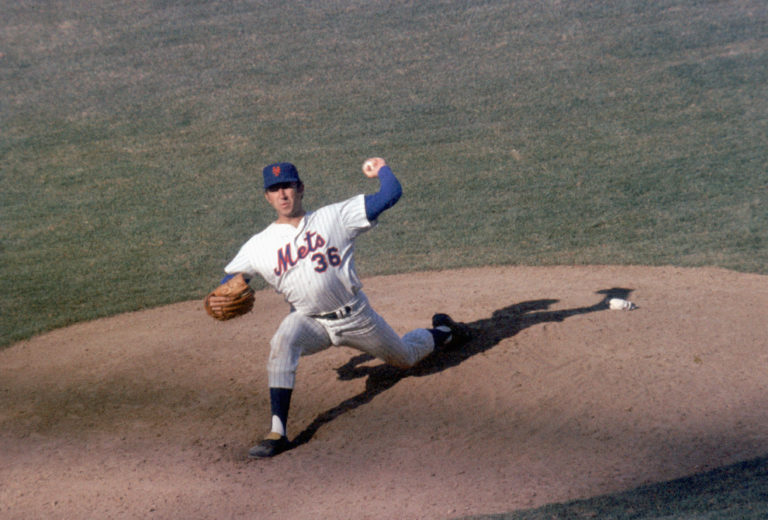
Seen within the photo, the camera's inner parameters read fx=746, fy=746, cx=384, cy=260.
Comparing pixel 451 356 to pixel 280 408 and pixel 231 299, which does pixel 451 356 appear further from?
pixel 231 299

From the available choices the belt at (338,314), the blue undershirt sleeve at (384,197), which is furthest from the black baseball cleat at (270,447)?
the blue undershirt sleeve at (384,197)

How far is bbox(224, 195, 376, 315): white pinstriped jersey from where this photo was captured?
446 cm

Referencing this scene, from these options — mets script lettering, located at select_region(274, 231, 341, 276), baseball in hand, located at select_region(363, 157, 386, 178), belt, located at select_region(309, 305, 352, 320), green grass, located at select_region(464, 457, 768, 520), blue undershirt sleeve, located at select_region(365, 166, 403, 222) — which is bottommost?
green grass, located at select_region(464, 457, 768, 520)

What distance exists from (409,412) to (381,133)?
8295 mm

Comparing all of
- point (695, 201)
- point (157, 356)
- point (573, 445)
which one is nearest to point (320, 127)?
point (695, 201)

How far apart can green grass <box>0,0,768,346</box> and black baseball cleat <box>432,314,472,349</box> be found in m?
2.75

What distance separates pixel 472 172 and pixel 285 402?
7.09 metres

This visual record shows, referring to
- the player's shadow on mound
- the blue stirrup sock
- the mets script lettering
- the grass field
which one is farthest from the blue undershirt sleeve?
the grass field

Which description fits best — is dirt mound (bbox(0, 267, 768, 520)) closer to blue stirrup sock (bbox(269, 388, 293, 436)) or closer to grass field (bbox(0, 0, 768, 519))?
blue stirrup sock (bbox(269, 388, 293, 436))

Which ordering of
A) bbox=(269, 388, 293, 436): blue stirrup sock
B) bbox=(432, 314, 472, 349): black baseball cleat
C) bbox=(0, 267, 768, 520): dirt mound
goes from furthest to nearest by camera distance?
1. bbox=(432, 314, 472, 349): black baseball cleat
2. bbox=(269, 388, 293, 436): blue stirrup sock
3. bbox=(0, 267, 768, 520): dirt mound

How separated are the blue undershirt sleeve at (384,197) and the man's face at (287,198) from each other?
0.43m

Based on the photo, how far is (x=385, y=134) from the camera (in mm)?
12367

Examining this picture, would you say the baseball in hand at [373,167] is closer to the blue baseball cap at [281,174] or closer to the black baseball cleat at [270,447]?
the blue baseball cap at [281,174]

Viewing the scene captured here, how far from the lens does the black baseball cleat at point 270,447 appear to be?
14.2 ft
